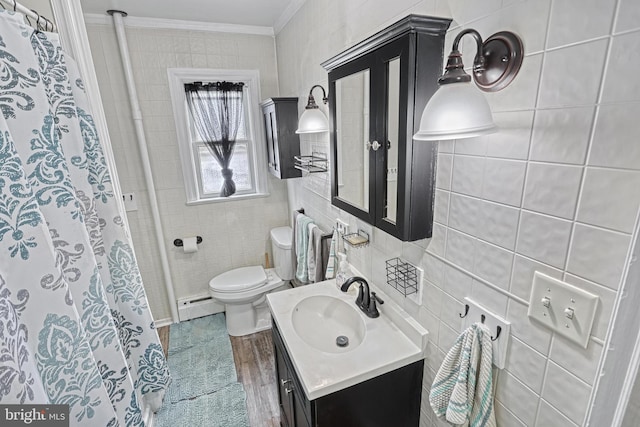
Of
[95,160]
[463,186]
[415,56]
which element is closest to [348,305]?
[463,186]

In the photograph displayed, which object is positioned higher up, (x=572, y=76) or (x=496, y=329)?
(x=572, y=76)

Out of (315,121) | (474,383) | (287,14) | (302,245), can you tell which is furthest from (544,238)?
(287,14)

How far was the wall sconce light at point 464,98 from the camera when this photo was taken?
0.67 m

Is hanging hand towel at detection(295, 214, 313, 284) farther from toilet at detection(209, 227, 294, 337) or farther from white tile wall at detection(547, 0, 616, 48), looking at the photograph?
white tile wall at detection(547, 0, 616, 48)

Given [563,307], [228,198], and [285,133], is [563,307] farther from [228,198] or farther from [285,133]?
[228,198]

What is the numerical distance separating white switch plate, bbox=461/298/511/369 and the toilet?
5.67 ft

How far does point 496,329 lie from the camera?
834 mm

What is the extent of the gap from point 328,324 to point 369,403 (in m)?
0.42

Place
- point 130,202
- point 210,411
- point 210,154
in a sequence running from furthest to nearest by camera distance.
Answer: point 210,154, point 130,202, point 210,411

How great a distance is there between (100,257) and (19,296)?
53cm

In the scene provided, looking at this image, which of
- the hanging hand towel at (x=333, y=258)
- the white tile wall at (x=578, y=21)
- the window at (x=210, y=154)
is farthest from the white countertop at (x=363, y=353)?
the window at (x=210, y=154)

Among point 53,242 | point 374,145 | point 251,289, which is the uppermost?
point 374,145

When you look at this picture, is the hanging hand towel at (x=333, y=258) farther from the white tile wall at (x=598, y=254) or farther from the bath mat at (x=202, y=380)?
the white tile wall at (x=598, y=254)

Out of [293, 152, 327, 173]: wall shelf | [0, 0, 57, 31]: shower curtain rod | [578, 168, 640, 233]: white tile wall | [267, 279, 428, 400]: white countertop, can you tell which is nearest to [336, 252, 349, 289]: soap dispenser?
[267, 279, 428, 400]: white countertop
